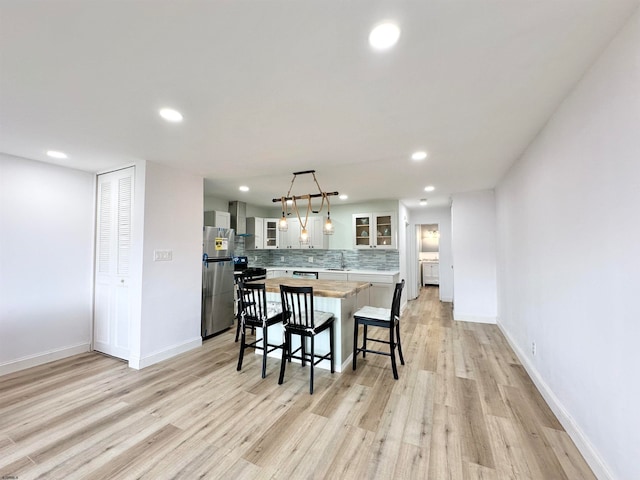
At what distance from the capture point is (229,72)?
1.56m

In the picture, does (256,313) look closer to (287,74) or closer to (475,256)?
(287,74)

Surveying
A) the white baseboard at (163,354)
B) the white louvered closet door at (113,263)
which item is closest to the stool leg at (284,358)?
the white baseboard at (163,354)

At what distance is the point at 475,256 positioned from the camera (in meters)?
4.80

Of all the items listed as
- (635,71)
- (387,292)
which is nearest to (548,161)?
(635,71)

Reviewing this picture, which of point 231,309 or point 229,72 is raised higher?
point 229,72

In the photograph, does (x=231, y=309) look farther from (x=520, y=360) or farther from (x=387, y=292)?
(x=520, y=360)

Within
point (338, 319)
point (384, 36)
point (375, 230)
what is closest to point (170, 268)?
point (338, 319)

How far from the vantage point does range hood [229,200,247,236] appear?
5.70 metres

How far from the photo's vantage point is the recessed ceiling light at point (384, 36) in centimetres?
124

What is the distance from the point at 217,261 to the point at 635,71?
4.36 meters

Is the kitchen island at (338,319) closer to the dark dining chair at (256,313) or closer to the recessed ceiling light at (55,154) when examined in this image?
the dark dining chair at (256,313)

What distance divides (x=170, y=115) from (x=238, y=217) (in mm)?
3746

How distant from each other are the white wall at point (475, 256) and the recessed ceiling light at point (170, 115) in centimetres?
459

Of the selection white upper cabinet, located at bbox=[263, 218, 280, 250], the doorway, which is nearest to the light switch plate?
white upper cabinet, located at bbox=[263, 218, 280, 250]
